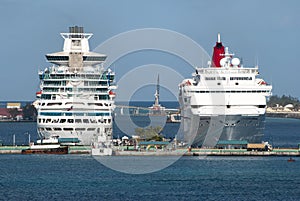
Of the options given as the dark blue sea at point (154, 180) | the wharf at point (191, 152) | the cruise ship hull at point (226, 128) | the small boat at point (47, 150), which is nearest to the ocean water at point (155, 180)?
the dark blue sea at point (154, 180)

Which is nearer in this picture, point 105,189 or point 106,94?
point 105,189

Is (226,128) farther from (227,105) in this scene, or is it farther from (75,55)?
(75,55)

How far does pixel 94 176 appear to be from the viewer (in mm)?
71000

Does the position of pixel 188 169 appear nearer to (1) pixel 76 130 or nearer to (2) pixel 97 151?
(2) pixel 97 151

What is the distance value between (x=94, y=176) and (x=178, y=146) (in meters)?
22.7

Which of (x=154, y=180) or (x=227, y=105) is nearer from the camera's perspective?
(x=154, y=180)

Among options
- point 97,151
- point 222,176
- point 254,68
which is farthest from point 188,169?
point 254,68

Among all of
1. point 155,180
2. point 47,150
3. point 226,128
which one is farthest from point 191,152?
point 155,180

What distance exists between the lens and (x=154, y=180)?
68625mm

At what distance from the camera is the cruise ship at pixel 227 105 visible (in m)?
88.6

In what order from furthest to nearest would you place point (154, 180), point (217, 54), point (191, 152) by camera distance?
point (217, 54) < point (191, 152) < point (154, 180)

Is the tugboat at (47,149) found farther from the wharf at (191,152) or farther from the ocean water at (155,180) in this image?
the ocean water at (155,180)

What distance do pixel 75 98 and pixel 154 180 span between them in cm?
2810

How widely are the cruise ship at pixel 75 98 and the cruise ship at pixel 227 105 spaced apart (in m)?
9.41
